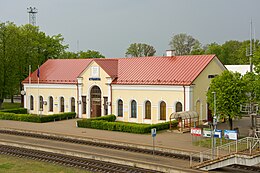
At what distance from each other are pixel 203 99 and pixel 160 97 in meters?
4.72

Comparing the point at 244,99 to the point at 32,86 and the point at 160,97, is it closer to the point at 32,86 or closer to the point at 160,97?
the point at 160,97

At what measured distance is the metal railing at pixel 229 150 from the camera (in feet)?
75.6

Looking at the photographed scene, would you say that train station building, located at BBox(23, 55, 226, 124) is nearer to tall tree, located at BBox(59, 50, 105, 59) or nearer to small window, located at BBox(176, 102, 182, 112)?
small window, located at BBox(176, 102, 182, 112)

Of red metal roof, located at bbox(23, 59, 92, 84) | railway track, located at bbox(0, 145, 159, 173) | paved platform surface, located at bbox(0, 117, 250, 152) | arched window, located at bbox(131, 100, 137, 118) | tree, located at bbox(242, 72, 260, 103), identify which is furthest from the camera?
red metal roof, located at bbox(23, 59, 92, 84)

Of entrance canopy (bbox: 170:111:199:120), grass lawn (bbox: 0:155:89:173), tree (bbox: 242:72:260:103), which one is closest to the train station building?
entrance canopy (bbox: 170:111:199:120)

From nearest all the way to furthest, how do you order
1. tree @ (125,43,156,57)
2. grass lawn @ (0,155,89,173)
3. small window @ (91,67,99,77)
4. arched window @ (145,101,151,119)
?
grass lawn @ (0,155,89,173) → arched window @ (145,101,151,119) → small window @ (91,67,99,77) → tree @ (125,43,156,57)

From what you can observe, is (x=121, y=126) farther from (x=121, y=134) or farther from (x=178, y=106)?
(x=178, y=106)

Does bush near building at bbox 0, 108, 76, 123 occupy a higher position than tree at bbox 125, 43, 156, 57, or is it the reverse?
tree at bbox 125, 43, 156, 57

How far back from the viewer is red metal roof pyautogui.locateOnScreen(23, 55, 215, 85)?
1656 inches

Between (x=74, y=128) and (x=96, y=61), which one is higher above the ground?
A: (x=96, y=61)

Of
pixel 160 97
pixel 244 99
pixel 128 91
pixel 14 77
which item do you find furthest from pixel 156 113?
pixel 14 77

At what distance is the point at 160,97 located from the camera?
42031 mm

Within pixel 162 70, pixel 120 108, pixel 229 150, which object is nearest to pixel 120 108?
pixel 120 108

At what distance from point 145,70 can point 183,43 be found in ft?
201
